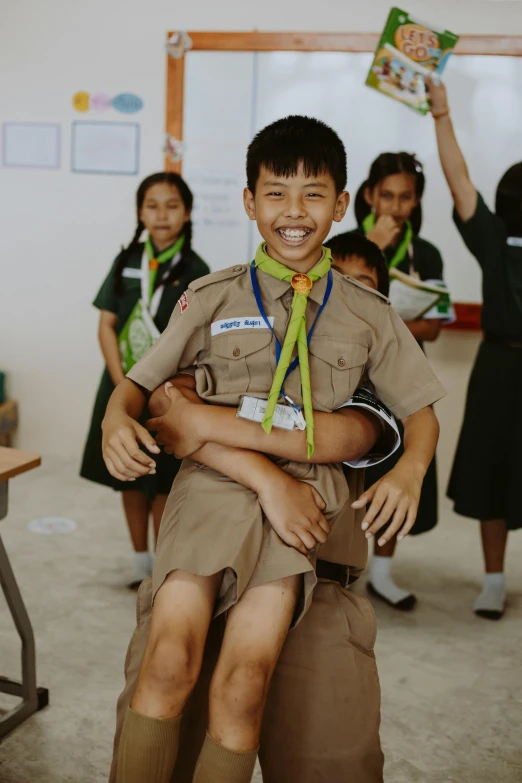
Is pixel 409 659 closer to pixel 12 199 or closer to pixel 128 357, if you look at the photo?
pixel 128 357

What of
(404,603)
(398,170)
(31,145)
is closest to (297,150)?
(398,170)

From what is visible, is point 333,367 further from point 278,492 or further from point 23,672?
point 23,672

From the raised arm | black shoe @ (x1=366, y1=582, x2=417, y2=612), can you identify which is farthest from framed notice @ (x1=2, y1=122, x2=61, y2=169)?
black shoe @ (x1=366, y1=582, x2=417, y2=612)

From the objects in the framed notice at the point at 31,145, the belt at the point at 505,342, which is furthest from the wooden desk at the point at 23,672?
the framed notice at the point at 31,145

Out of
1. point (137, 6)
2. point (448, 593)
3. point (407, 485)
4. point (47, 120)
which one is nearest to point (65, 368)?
point (47, 120)

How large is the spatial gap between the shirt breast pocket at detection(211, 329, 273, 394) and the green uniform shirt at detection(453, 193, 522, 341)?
1.45 meters

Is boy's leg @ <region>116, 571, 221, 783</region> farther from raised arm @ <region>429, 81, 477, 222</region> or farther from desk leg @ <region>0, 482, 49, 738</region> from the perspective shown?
raised arm @ <region>429, 81, 477, 222</region>

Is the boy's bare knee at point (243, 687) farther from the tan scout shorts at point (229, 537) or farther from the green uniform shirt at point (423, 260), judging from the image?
the green uniform shirt at point (423, 260)

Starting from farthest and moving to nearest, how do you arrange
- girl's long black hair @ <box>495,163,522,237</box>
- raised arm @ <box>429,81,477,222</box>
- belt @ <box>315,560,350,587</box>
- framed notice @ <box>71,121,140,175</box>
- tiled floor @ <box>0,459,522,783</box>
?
framed notice @ <box>71,121,140,175</box> → girl's long black hair @ <box>495,163,522,237</box> → raised arm @ <box>429,81,477,222</box> → tiled floor @ <box>0,459,522,783</box> → belt @ <box>315,560,350,587</box>

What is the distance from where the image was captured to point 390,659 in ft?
7.50

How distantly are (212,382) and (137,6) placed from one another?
3.25 m

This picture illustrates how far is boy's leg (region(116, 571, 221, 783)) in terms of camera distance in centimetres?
111

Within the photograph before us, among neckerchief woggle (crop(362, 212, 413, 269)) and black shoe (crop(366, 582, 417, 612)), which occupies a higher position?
neckerchief woggle (crop(362, 212, 413, 269))

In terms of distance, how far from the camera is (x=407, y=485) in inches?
46.1
